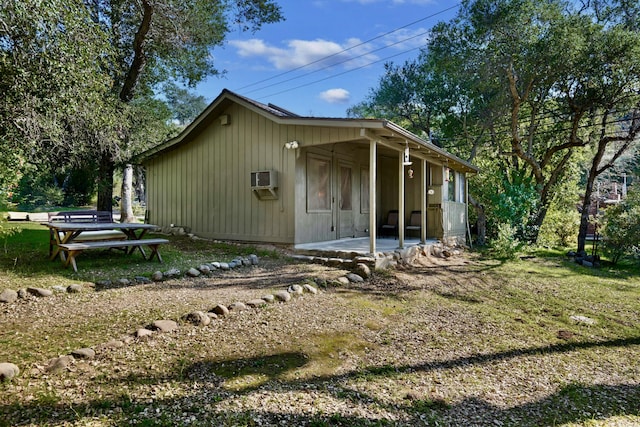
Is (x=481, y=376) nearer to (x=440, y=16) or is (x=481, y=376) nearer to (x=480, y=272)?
(x=480, y=272)

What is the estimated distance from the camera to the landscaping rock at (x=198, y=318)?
12.3 feet

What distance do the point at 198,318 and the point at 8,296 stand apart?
91.9 inches

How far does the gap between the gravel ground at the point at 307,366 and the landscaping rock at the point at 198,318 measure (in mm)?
78

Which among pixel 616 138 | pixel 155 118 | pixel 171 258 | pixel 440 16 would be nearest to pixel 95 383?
pixel 171 258

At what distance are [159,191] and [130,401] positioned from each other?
9.11 metres

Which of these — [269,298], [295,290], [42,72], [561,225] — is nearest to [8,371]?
[269,298]

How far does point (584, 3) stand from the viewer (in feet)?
39.1

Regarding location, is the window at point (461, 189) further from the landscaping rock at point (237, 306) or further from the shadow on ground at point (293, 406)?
the shadow on ground at point (293, 406)

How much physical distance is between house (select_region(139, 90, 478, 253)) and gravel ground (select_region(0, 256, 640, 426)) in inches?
125

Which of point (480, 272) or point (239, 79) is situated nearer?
point (480, 272)

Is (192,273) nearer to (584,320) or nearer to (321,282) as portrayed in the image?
(321,282)

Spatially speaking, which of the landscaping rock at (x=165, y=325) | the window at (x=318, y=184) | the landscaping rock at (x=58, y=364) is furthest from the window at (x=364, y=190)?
the landscaping rock at (x=58, y=364)

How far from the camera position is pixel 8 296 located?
4.29m

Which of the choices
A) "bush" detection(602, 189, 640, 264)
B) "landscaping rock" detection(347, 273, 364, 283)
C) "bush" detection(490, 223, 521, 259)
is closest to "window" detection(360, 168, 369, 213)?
"bush" detection(490, 223, 521, 259)
